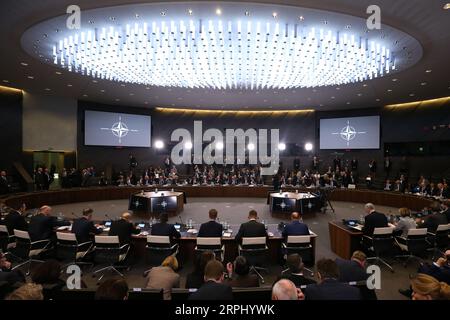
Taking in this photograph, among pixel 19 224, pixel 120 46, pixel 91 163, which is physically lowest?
pixel 19 224

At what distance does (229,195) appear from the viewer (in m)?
15.6

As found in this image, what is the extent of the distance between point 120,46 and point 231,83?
489 cm

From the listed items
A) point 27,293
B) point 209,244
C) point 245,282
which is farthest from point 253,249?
point 27,293

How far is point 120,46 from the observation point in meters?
7.41

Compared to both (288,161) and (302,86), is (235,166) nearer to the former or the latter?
(288,161)

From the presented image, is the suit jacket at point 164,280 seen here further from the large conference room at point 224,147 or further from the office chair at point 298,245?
the office chair at point 298,245

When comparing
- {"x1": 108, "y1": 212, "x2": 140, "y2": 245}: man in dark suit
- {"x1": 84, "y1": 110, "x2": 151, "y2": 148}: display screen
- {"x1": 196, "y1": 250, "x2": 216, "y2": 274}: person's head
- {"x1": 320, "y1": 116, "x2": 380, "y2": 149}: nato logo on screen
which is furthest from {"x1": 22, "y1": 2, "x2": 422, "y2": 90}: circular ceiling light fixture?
{"x1": 320, "y1": 116, "x2": 380, "y2": 149}: nato logo on screen

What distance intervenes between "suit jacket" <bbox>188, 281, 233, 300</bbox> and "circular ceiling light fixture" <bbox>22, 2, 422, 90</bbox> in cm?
546

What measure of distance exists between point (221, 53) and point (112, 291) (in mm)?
7088

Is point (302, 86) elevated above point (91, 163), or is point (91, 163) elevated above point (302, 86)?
point (302, 86)

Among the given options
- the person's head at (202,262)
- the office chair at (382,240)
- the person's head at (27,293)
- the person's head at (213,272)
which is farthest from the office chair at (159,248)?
the office chair at (382,240)

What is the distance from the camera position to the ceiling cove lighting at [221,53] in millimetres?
6688

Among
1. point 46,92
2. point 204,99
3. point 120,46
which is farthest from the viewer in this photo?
point 204,99
